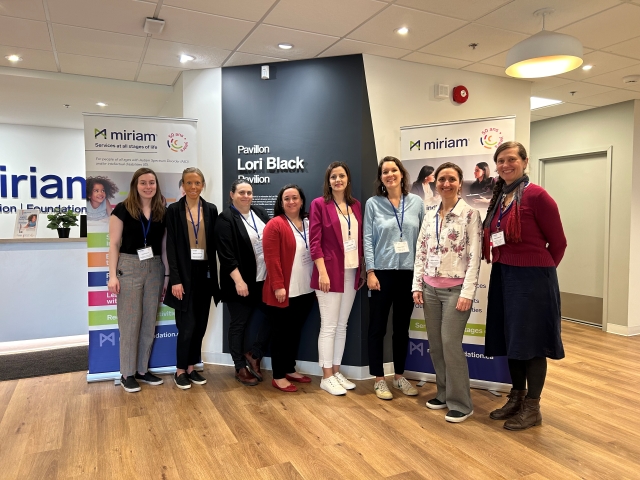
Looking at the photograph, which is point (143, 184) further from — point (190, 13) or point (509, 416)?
point (509, 416)

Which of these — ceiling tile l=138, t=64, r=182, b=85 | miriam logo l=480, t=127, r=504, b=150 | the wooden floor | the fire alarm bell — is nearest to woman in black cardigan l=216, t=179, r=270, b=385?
the wooden floor

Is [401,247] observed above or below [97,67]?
below

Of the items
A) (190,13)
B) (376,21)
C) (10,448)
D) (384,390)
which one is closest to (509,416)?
(384,390)

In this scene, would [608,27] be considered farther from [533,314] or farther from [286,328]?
[286,328]

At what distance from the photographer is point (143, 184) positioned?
3.45 meters

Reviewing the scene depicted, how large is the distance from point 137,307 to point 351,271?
64.6 inches

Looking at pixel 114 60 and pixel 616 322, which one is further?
pixel 616 322

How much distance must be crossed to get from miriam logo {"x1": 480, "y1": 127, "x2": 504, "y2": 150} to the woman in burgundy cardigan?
0.61 m

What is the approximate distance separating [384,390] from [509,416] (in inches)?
33.1

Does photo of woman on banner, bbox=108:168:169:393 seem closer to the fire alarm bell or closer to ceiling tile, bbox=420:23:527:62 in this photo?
ceiling tile, bbox=420:23:527:62

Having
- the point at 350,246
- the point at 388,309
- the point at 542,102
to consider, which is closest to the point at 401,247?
the point at 350,246

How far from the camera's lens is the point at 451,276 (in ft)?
9.45

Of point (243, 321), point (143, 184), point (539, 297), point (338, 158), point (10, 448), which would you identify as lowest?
point (10, 448)

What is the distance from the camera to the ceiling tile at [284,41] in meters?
3.35
